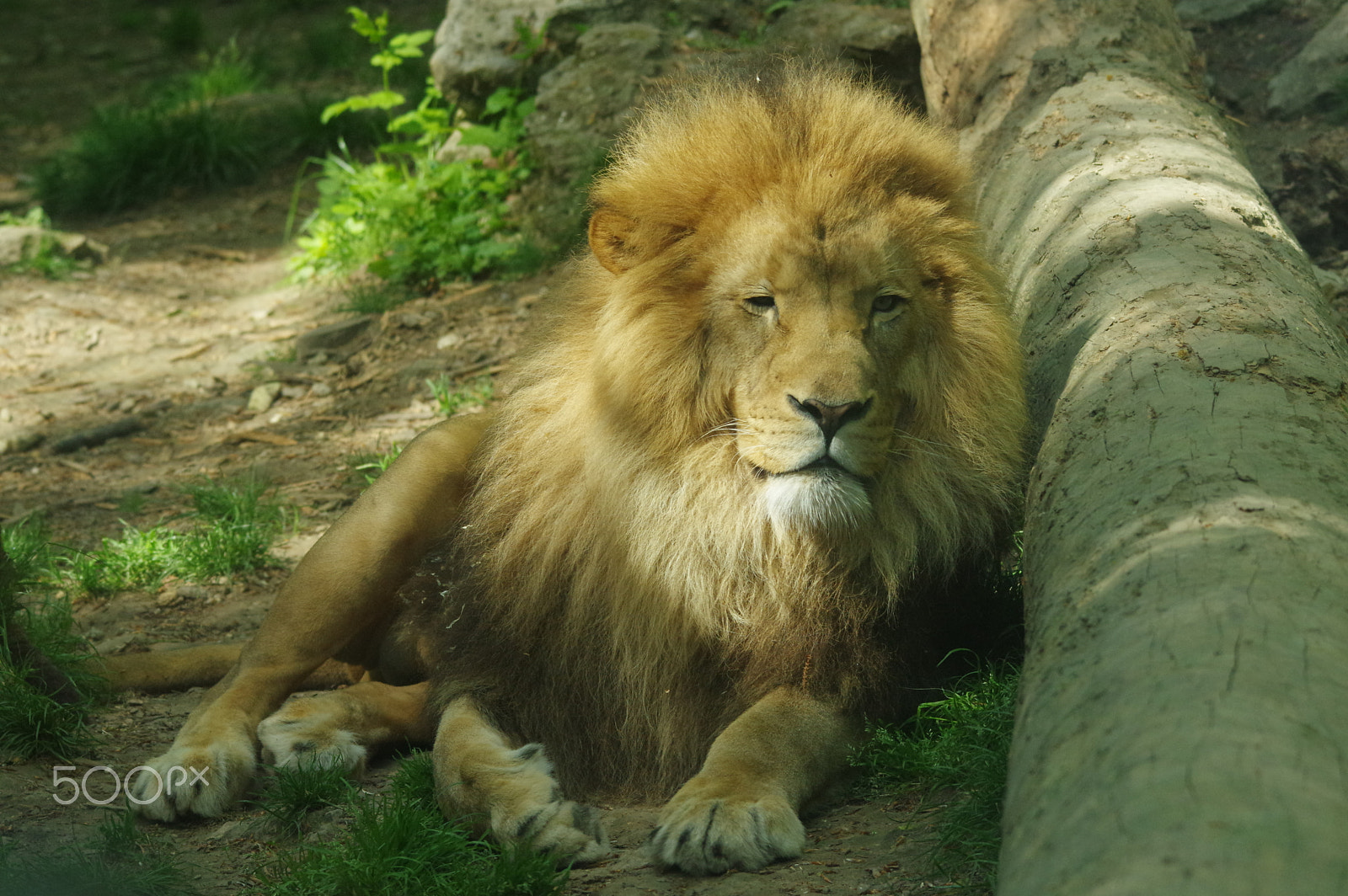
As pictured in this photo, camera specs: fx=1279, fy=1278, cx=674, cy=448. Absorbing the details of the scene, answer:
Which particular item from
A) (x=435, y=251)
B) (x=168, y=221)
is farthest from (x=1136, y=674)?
(x=168, y=221)

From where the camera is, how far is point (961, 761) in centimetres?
297

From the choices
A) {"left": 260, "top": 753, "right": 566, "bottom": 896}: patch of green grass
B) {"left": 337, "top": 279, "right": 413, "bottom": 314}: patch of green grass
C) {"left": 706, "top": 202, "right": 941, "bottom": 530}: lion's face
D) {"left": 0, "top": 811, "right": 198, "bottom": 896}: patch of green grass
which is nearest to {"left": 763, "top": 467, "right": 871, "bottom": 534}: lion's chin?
{"left": 706, "top": 202, "right": 941, "bottom": 530}: lion's face

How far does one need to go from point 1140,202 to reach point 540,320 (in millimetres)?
1758

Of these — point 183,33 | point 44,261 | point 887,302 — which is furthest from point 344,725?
point 183,33

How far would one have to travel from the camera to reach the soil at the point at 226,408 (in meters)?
2.98

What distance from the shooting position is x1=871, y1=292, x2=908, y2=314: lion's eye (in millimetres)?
3125

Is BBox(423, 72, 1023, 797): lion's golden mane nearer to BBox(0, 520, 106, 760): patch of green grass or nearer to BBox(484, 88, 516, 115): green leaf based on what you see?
BBox(0, 520, 106, 760): patch of green grass

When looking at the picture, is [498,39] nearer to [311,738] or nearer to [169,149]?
[169,149]

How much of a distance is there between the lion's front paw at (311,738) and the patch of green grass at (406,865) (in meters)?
0.36

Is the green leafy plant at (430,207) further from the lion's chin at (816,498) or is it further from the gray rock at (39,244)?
the lion's chin at (816,498)

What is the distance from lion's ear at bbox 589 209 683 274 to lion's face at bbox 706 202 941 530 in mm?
188

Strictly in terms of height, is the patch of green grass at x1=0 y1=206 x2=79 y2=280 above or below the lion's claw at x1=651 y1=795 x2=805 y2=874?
below

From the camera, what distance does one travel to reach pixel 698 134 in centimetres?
331

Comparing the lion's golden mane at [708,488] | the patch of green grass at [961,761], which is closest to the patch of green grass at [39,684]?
the lion's golden mane at [708,488]
